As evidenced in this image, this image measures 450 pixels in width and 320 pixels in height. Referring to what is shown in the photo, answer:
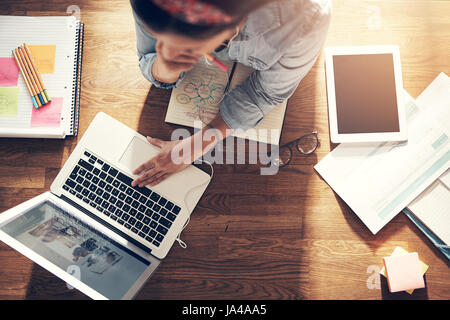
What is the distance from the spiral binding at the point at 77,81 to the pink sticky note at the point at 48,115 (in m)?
0.04

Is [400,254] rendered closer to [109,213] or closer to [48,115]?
[109,213]

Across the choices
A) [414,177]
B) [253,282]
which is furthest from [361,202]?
[253,282]

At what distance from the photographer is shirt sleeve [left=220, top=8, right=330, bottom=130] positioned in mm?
615

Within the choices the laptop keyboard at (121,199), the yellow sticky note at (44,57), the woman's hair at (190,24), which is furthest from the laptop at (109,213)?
the woman's hair at (190,24)

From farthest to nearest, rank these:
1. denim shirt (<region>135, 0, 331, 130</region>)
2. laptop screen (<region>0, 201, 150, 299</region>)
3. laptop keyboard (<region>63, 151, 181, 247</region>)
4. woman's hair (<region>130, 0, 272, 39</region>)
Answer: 1. laptop keyboard (<region>63, 151, 181, 247</region>)
2. laptop screen (<region>0, 201, 150, 299</region>)
3. denim shirt (<region>135, 0, 331, 130</region>)
4. woman's hair (<region>130, 0, 272, 39</region>)

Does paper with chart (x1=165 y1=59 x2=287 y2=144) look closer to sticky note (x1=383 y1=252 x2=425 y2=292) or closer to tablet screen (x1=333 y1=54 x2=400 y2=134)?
tablet screen (x1=333 y1=54 x2=400 y2=134)

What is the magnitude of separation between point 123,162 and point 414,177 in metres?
0.81

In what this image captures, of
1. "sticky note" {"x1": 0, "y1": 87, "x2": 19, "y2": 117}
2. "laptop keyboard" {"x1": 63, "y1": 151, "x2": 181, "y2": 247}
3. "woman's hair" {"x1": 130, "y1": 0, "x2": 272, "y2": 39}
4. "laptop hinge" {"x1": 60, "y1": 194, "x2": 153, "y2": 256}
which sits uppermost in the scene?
"woman's hair" {"x1": 130, "y1": 0, "x2": 272, "y2": 39}

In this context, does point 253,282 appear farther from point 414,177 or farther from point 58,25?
point 58,25

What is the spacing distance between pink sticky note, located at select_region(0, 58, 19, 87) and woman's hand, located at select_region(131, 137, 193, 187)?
16.7 inches

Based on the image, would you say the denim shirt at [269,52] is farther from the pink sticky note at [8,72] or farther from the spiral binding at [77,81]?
the pink sticky note at [8,72]

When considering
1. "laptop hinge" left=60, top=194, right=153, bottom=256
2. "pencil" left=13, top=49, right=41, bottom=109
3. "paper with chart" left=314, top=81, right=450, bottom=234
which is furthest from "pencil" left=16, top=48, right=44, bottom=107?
"paper with chart" left=314, top=81, right=450, bottom=234

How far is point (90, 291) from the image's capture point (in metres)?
0.69

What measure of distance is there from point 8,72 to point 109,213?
1.64ft
